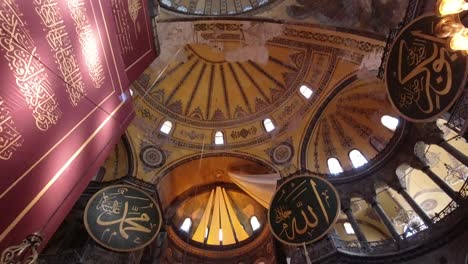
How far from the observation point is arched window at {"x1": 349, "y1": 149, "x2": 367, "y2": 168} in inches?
460

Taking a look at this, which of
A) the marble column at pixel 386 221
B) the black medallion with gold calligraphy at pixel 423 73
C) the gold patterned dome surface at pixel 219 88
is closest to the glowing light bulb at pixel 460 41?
the black medallion with gold calligraphy at pixel 423 73

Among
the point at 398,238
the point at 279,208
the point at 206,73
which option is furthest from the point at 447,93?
the point at 206,73

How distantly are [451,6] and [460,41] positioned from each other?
0.51 metres

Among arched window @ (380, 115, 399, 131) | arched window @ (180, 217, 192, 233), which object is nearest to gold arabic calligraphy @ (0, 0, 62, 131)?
arched window @ (380, 115, 399, 131)

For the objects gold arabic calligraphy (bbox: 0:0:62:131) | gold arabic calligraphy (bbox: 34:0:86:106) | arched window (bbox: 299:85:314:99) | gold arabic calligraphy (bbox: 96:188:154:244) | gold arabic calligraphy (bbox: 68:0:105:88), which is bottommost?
gold arabic calligraphy (bbox: 0:0:62:131)

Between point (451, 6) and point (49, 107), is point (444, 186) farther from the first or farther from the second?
point (49, 107)

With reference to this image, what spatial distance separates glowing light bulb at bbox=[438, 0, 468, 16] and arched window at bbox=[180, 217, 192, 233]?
13207 millimetres

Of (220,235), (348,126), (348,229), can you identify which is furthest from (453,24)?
(220,235)

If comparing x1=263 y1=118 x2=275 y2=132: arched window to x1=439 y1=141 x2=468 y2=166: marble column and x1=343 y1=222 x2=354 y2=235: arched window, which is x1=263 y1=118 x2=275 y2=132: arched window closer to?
x1=343 y1=222 x2=354 y2=235: arched window

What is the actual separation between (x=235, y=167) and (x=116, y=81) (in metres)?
9.36

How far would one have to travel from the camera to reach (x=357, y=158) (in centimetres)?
1188

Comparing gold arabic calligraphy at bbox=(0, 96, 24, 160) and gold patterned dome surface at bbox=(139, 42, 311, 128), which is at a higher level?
gold patterned dome surface at bbox=(139, 42, 311, 128)

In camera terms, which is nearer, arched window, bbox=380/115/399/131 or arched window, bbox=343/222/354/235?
arched window, bbox=380/115/399/131

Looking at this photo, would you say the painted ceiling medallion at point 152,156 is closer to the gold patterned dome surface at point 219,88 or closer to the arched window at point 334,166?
the gold patterned dome surface at point 219,88
